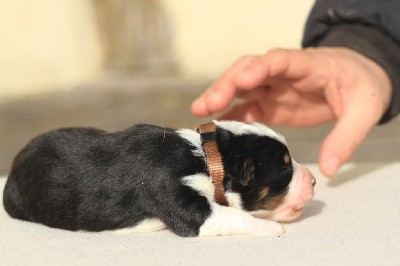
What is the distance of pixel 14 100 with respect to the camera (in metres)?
5.28

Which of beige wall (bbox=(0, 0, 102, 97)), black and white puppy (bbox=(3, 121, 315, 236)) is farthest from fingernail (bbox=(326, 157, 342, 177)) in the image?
beige wall (bbox=(0, 0, 102, 97))

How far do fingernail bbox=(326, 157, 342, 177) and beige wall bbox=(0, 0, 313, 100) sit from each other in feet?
11.3

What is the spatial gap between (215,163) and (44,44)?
13.7 feet

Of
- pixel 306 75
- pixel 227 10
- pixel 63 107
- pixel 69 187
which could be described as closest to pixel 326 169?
pixel 306 75

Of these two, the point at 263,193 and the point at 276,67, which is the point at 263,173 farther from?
the point at 276,67

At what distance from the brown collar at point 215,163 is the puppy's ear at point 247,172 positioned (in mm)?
51

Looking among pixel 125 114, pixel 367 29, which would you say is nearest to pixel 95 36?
pixel 125 114

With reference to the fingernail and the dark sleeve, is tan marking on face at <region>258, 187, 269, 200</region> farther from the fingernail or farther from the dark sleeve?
the dark sleeve

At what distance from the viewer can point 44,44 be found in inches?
217

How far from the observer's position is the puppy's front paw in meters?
1.60

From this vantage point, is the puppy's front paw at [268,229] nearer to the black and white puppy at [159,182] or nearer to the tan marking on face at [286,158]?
the black and white puppy at [159,182]

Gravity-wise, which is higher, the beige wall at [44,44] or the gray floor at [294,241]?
the gray floor at [294,241]

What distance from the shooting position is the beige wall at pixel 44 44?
536 centimetres

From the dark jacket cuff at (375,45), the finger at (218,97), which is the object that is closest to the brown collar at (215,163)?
the finger at (218,97)
